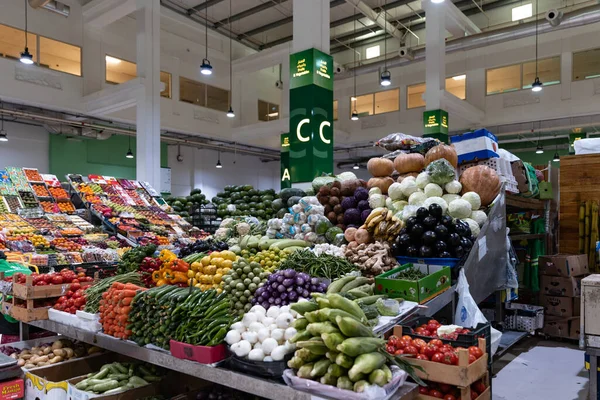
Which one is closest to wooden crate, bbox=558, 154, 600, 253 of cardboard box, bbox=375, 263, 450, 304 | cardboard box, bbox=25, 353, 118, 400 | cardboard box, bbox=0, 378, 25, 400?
cardboard box, bbox=375, 263, 450, 304

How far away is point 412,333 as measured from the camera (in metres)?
2.84

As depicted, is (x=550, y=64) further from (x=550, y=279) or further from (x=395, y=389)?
(x=395, y=389)

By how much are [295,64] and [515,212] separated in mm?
4984

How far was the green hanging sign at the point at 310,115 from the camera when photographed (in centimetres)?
857

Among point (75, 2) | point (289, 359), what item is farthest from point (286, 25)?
point (289, 359)

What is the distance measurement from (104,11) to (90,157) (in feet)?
18.6

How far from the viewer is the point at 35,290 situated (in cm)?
396

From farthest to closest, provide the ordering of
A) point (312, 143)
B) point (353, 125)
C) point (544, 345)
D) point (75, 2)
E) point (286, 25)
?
point (353, 125) < point (286, 25) < point (75, 2) < point (312, 143) < point (544, 345)

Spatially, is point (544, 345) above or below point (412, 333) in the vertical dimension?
below

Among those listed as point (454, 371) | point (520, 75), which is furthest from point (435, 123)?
point (454, 371)

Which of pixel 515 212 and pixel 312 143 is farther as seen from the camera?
pixel 312 143

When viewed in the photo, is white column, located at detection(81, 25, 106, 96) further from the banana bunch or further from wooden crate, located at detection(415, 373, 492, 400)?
wooden crate, located at detection(415, 373, 492, 400)

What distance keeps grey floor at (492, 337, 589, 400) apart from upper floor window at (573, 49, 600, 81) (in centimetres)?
1195

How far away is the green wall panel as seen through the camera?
15914 millimetres
